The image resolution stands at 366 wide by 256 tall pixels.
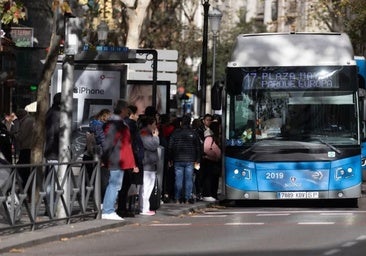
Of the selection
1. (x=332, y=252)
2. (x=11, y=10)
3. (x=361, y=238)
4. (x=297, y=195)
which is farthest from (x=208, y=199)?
(x=332, y=252)

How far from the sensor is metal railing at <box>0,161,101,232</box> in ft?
50.2

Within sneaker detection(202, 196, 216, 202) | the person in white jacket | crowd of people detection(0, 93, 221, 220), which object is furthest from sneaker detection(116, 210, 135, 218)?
sneaker detection(202, 196, 216, 202)

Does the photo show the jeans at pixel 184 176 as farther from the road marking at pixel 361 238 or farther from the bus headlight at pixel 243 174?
the road marking at pixel 361 238

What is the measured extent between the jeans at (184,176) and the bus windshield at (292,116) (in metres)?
1.17

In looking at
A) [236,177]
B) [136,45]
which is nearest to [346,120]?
[236,177]

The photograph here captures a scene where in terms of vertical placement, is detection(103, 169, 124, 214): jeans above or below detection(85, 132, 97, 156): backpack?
below

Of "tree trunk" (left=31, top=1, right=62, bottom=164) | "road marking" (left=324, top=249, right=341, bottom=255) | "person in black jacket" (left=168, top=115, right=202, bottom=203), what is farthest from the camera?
"person in black jacket" (left=168, top=115, right=202, bottom=203)

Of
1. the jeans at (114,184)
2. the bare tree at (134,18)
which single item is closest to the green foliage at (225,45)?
the bare tree at (134,18)

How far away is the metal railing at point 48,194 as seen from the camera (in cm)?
1530

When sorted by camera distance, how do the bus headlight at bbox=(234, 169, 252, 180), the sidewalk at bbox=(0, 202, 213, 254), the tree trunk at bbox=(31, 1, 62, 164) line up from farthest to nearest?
the bus headlight at bbox=(234, 169, 252, 180) → the tree trunk at bbox=(31, 1, 62, 164) → the sidewalk at bbox=(0, 202, 213, 254)

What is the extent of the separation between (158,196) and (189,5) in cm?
4839

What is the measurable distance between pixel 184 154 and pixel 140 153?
3506 mm

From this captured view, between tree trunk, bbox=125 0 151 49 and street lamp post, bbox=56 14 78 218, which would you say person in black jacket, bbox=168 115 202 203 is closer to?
street lamp post, bbox=56 14 78 218


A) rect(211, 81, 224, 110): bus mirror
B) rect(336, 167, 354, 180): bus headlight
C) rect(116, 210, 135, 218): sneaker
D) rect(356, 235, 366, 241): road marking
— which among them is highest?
rect(211, 81, 224, 110): bus mirror
